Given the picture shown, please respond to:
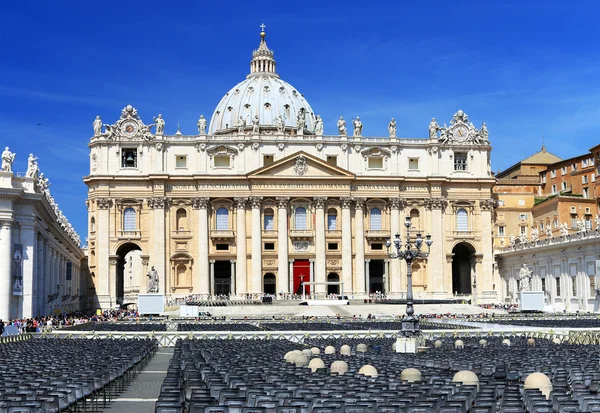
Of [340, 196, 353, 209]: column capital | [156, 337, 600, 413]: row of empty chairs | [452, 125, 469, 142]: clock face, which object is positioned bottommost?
[156, 337, 600, 413]: row of empty chairs

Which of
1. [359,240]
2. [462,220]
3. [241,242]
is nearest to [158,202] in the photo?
[241,242]

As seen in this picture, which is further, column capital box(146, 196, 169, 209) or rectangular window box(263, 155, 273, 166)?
rectangular window box(263, 155, 273, 166)

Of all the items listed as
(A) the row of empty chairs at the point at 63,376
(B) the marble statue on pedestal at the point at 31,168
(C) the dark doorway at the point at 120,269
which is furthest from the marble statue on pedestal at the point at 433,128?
(A) the row of empty chairs at the point at 63,376

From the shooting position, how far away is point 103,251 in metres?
103

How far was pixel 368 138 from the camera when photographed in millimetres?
108562

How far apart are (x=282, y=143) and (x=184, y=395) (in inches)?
3416

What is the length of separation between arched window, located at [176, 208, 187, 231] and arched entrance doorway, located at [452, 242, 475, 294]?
35.6 meters

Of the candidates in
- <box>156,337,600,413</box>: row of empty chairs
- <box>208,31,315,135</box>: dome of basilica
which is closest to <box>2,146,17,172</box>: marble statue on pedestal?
<box>156,337,600,413</box>: row of empty chairs

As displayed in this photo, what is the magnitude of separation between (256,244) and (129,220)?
15.9 m

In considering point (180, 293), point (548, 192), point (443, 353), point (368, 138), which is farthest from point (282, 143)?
point (443, 353)

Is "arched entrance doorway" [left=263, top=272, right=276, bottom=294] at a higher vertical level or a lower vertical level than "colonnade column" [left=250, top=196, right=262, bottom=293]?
lower

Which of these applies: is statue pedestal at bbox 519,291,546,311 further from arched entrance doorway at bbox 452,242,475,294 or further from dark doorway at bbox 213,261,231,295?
dark doorway at bbox 213,261,231,295

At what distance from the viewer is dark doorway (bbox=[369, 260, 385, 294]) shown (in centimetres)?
11012

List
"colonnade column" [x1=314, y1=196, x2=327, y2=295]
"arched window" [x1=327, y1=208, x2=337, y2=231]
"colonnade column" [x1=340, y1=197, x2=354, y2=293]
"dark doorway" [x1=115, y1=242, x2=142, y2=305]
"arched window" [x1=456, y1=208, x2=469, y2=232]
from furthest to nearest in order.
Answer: "arched window" [x1=456, y1=208, x2=469, y2=232]
"arched window" [x1=327, y1=208, x2=337, y2=231]
"colonnade column" [x1=340, y1=197, x2=354, y2=293]
"colonnade column" [x1=314, y1=196, x2=327, y2=295]
"dark doorway" [x1=115, y1=242, x2=142, y2=305]
